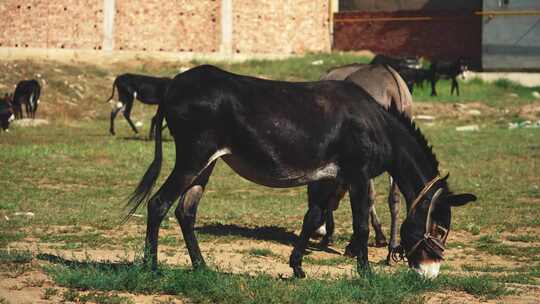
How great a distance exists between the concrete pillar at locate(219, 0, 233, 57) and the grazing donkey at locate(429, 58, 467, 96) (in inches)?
303

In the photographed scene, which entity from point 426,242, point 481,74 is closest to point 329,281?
point 426,242

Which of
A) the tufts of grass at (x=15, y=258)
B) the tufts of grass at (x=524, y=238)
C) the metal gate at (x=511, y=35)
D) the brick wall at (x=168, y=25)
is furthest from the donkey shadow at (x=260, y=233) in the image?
the metal gate at (x=511, y=35)

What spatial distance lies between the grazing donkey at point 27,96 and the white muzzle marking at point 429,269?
62.1 ft

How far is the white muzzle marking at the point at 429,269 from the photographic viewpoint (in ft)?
26.5

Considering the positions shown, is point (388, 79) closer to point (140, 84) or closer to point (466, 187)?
point (466, 187)

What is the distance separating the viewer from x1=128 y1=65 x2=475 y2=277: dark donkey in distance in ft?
26.7

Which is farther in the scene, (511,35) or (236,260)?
(511,35)

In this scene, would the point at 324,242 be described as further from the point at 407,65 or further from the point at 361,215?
the point at 407,65

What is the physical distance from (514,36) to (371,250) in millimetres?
26917

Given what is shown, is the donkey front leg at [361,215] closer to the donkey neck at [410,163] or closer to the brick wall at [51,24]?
the donkey neck at [410,163]

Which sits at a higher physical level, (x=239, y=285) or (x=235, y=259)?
(x=239, y=285)

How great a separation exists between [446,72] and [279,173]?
26.0m

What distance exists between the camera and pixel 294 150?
8.27m

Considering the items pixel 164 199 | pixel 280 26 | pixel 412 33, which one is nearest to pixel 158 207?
pixel 164 199
